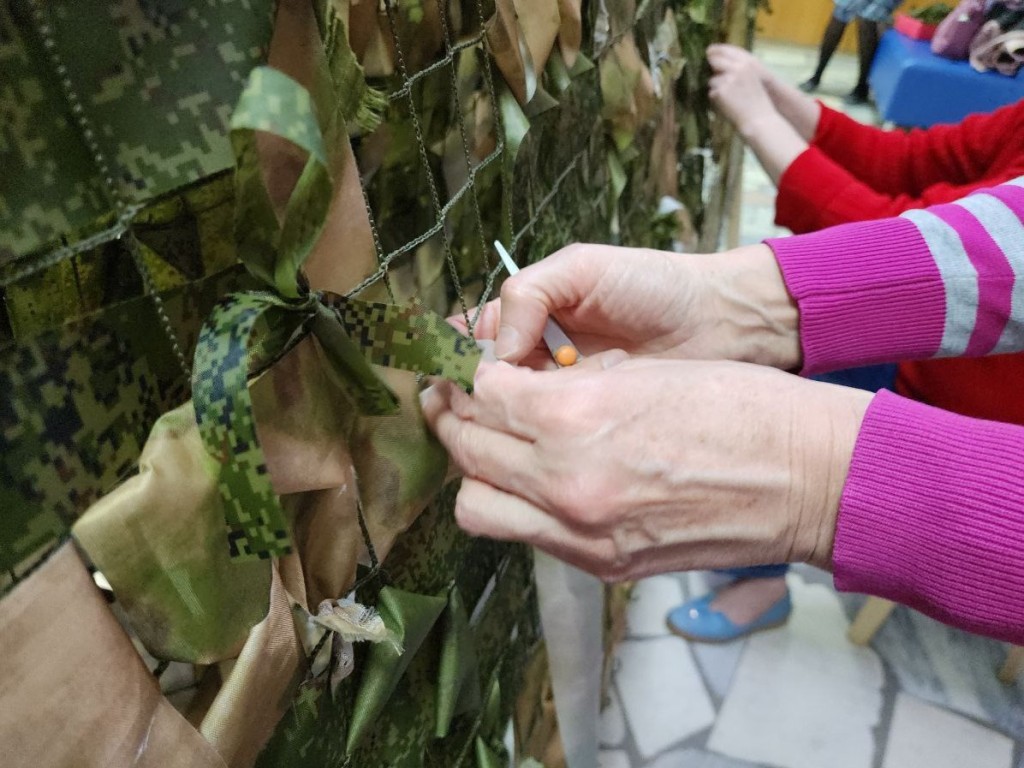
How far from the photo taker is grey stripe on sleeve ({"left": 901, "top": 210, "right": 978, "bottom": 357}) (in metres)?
0.60

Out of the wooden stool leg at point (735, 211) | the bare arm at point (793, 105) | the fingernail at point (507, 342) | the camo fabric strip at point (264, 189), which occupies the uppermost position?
the camo fabric strip at point (264, 189)

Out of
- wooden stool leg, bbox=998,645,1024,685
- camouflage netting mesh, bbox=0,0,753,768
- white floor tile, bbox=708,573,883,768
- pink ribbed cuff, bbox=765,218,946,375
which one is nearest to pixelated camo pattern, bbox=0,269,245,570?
camouflage netting mesh, bbox=0,0,753,768

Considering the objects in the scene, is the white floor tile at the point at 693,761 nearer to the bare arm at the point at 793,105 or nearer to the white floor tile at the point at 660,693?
the white floor tile at the point at 660,693

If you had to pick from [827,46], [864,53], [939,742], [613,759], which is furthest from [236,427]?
[827,46]

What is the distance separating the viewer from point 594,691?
2.56 ft

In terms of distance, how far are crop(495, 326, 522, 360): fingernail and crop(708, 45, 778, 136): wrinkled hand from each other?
78 cm

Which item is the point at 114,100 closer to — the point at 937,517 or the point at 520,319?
the point at 520,319

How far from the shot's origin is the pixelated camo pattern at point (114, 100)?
0.67 ft

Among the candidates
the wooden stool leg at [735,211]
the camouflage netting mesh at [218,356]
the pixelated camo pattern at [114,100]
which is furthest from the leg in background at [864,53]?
the pixelated camo pattern at [114,100]

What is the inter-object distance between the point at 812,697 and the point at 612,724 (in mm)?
318

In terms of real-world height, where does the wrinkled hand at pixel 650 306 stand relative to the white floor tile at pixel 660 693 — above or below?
above

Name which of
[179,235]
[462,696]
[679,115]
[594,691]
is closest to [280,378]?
[179,235]

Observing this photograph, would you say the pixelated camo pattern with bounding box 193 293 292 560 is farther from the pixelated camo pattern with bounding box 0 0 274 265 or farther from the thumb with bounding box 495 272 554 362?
the thumb with bounding box 495 272 554 362

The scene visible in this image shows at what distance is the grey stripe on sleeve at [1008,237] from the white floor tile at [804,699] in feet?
2.31
